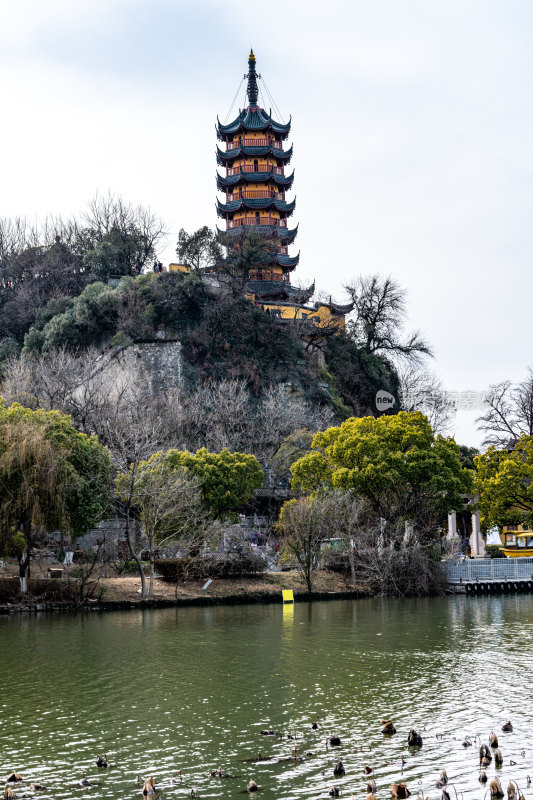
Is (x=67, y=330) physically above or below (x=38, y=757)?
above

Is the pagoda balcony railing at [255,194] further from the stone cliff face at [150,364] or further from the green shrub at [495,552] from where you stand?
the green shrub at [495,552]

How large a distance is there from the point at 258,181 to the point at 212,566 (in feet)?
134

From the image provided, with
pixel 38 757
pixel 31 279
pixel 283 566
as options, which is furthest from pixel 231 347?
pixel 38 757

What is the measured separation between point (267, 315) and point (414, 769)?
49.0 metres

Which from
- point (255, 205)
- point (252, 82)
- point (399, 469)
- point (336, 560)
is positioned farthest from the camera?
point (252, 82)

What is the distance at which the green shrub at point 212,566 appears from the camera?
3322cm

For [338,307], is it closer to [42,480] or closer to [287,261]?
[287,261]

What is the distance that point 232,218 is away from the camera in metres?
69.2

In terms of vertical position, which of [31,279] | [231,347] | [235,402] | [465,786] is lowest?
[465,786]

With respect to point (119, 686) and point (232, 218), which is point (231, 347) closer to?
point (232, 218)

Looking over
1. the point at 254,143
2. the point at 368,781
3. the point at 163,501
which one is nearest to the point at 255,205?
the point at 254,143

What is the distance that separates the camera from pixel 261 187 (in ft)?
225

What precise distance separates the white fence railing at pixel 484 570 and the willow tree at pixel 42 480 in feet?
50.7

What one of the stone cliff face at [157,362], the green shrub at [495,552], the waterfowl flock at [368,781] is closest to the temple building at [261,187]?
the stone cliff face at [157,362]
